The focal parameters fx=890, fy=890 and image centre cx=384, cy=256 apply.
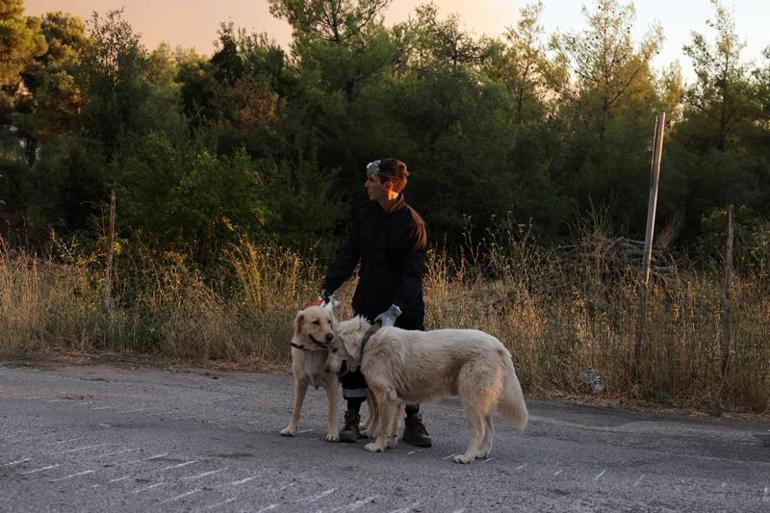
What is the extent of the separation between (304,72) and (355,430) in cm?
3795

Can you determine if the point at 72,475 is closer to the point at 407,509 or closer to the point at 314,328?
the point at 314,328

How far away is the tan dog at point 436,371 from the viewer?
6660mm

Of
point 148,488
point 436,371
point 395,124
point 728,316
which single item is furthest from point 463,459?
point 395,124

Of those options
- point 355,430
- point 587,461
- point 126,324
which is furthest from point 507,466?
point 126,324

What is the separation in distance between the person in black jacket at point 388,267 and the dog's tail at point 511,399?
842mm

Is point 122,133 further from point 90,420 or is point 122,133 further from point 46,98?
point 90,420

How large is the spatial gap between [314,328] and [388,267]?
2.89 feet

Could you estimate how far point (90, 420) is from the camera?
7.76 metres

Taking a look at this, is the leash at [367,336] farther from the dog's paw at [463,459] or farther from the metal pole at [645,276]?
the metal pole at [645,276]

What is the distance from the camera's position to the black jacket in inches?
289

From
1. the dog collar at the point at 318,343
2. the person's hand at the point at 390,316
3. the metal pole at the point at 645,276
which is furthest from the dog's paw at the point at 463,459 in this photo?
the metal pole at the point at 645,276

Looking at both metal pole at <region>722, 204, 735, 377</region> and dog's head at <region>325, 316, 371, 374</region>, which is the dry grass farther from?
dog's head at <region>325, 316, 371, 374</region>

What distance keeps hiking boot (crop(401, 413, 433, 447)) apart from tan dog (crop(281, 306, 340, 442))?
1.97 ft

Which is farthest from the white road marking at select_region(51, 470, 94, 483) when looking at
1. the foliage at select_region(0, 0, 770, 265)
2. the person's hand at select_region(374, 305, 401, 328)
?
the foliage at select_region(0, 0, 770, 265)
